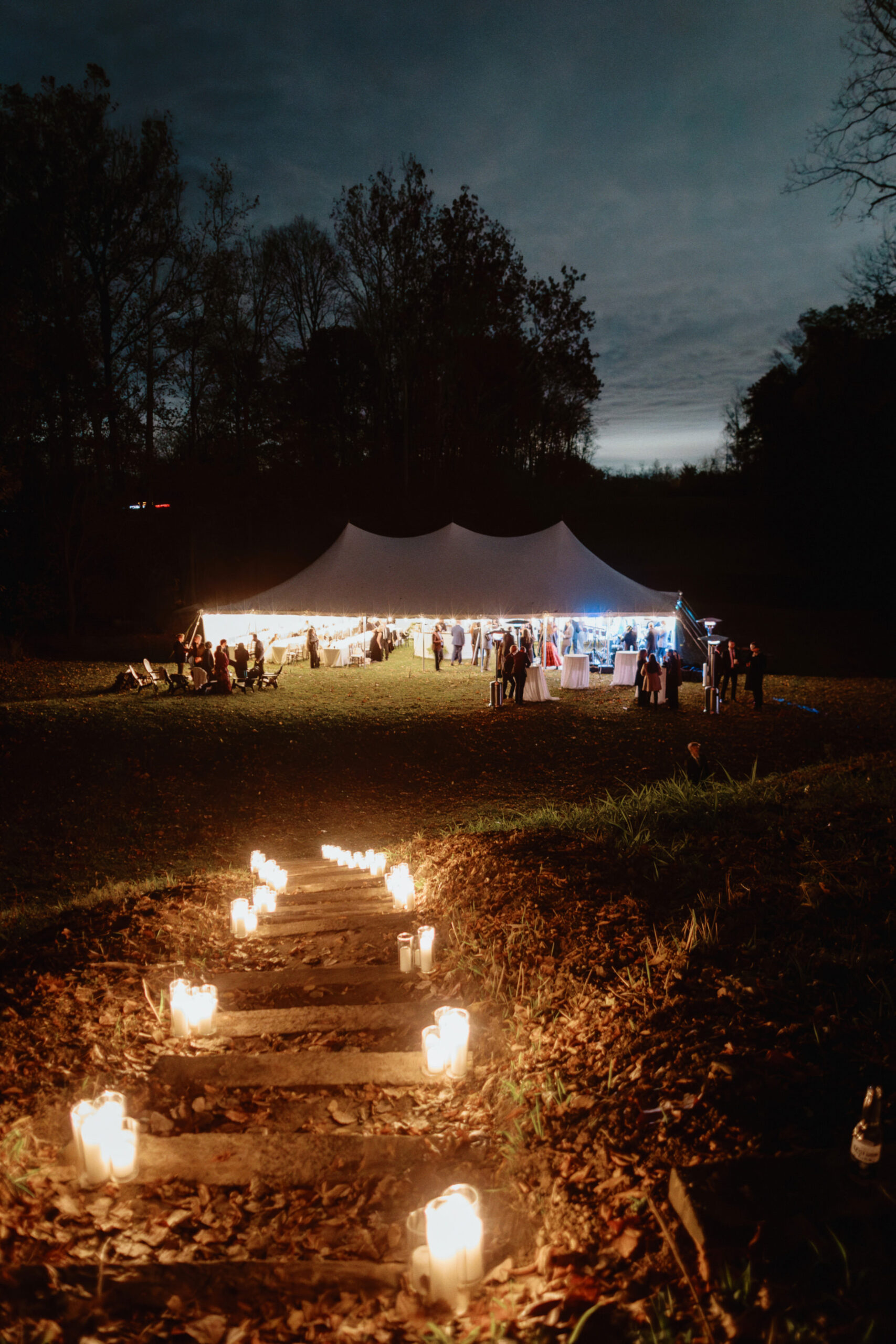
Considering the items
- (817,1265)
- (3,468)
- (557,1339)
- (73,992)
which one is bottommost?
(73,992)

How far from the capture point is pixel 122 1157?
2.17 meters

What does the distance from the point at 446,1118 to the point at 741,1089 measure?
0.99 metres

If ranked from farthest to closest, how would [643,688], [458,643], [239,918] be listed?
1. [458,643]
2. [643,688]
3. [239,918]

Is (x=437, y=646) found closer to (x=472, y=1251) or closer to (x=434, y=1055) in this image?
(x=434, y=1055)

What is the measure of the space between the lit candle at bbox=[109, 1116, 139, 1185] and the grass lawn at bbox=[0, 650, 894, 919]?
3892mm

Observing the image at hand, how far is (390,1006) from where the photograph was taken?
3141 millimetres

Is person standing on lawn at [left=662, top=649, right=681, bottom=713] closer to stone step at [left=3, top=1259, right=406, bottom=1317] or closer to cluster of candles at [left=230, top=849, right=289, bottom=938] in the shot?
cluster of candles at [left=230, top=849, right=289, bottom=938]

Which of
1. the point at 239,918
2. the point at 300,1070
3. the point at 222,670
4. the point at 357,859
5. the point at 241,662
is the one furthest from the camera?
the point at 241,662

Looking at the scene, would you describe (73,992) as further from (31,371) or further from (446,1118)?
(31,371)

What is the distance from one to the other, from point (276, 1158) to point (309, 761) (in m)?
7.30

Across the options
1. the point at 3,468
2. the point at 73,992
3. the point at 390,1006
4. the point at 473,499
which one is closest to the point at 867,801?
the point at 390,1006

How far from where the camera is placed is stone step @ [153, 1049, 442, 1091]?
2629 millimetres

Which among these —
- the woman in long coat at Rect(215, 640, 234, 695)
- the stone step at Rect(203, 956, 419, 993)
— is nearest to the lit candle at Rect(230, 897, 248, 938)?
the stone step at Rect(203, 956, 419, 993)

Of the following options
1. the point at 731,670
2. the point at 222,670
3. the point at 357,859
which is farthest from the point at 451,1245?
the point at 222,670
